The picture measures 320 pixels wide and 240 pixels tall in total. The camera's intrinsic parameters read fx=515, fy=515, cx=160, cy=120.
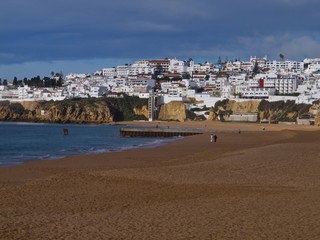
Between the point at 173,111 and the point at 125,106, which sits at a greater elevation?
the point at 125,106

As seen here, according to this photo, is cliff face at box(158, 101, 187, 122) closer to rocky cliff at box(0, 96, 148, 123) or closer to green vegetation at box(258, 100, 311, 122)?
rocky cliff at box(0, 96, 148, 123)

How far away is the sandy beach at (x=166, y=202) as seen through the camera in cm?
826

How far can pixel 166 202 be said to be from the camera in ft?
36.3

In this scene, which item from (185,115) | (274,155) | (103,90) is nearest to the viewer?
(274,155)

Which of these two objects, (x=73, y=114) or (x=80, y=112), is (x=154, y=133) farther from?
(x=80, y=112)

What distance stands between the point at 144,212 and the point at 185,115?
78501 mm

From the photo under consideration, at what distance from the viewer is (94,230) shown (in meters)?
8.38

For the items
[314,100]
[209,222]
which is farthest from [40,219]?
[314,100]

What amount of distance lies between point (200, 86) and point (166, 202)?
350 ft

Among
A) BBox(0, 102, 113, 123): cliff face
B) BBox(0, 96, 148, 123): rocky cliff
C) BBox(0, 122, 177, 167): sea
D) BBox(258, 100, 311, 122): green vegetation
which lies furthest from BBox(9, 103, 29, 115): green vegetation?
BBox(0, 122, 177, 167): sea

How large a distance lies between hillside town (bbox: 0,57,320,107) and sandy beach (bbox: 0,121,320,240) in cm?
6983

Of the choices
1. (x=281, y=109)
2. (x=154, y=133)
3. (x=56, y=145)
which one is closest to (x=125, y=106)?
(x=281, y=109)

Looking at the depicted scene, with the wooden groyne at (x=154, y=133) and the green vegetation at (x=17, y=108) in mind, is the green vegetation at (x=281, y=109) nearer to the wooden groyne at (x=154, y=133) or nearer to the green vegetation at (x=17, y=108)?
the wooden groyne at (x=154, y=133)

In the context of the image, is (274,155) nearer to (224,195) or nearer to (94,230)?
(224,195)
